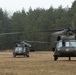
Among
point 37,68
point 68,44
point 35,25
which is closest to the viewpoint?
point 37,68

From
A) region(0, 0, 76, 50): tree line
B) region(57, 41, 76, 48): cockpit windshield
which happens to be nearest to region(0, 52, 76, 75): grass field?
region(57, 41, 76, 48): cockpit windshield

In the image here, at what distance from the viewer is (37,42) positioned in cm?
10725

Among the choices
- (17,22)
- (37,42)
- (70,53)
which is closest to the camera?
(70,53)

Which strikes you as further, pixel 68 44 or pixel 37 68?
pixel 68 44

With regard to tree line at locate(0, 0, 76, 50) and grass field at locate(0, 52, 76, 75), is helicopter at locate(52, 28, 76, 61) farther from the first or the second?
tree line at locate(0, 0, 76, 50)

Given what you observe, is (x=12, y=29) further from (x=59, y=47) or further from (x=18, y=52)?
(x=59, y=47)

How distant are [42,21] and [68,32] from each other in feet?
293

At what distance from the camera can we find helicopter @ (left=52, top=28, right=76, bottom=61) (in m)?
27.4

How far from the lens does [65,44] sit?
2817 cm

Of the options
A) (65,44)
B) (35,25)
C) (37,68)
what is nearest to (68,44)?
(65,44)

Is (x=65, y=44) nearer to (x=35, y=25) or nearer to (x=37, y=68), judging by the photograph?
(x=37, y=68)

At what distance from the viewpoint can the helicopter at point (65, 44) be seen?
89.8 ft

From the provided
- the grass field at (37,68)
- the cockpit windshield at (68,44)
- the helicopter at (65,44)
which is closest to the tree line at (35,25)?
the helicopter at (65,44)

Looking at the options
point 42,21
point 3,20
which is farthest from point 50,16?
point 3,20
